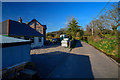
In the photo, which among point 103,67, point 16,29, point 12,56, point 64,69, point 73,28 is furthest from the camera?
point 73,28

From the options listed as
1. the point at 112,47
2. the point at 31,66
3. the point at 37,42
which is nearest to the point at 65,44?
the point at 37,42

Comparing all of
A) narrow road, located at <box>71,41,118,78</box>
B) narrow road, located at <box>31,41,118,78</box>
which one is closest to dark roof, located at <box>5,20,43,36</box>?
narrow road, located at <box>31,41,118,78</box>

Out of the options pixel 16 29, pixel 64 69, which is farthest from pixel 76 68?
pixel 16 29

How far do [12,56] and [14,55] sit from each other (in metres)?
0.11

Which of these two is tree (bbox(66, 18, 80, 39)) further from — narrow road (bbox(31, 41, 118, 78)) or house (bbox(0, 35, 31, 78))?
house (bbox(0, 35, 31, 78))

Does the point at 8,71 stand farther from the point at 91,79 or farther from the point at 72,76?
the point at 91,79

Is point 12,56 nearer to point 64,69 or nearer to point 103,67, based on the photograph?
point 64,69

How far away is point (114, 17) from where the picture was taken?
40.8 feet

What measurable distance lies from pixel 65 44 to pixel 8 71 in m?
12.0

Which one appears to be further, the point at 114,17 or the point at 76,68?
the point at 114,17

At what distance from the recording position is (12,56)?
3799 mm

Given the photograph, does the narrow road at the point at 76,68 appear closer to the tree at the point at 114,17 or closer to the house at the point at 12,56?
the house at the point at 12,56

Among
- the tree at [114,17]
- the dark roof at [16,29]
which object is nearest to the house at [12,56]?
the dark roof at [16,29]

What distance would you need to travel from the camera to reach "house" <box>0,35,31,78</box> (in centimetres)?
335
